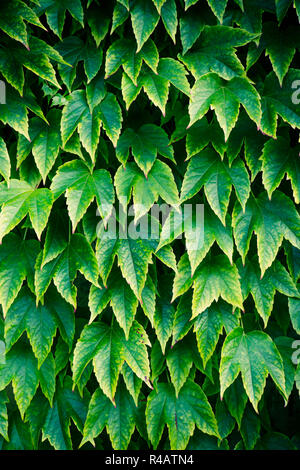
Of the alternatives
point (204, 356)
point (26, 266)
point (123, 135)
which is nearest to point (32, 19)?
point (123, 135)

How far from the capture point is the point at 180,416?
4.15 feet

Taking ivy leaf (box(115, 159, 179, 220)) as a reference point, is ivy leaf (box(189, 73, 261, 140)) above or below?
Answer: above

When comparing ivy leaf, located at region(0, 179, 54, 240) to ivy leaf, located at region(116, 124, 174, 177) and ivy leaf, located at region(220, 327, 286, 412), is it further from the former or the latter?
ivy leaf, located at region(220, 327, 286, 412)

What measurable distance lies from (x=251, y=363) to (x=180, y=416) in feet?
0.91

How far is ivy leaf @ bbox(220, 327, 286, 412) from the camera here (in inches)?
46.9

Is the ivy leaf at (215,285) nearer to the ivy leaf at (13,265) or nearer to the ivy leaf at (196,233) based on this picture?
the ivy leaf at (196,233)

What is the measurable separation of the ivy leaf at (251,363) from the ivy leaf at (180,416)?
0.43ft

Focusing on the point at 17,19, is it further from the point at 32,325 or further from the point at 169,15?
the point at 32,325

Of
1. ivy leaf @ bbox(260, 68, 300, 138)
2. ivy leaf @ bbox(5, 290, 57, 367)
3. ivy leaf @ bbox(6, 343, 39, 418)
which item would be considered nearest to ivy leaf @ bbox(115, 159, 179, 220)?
ivy leaf @ bbox(260, 68, 300, 138)

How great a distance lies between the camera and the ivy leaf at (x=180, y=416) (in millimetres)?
1263

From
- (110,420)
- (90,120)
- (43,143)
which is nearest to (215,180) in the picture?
(90,120)

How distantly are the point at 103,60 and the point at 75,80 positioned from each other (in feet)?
0.36

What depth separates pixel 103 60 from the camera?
128cm
